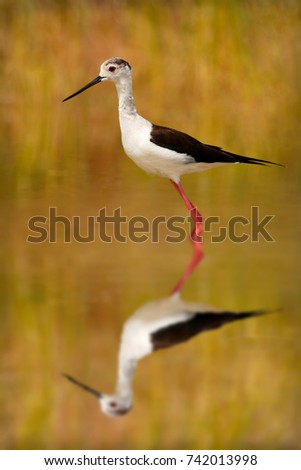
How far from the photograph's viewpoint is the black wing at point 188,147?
4.20 m

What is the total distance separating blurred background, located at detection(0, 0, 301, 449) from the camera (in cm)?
250

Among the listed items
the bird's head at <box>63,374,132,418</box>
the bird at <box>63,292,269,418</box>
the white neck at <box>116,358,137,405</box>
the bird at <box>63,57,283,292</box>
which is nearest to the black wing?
the bird at <box>63,57,283,292</box>

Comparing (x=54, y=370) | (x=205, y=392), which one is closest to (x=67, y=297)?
(x=54, y=370)

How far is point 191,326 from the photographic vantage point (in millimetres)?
3045

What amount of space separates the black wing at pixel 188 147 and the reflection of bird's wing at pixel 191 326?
1.21 meters

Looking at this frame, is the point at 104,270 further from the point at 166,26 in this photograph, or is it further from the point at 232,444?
the point at 166,26

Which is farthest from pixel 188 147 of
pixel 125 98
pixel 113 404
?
pixel 113 404

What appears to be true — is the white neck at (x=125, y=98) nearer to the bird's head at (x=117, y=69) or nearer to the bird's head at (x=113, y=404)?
the bird's head at (x=117, y=69)

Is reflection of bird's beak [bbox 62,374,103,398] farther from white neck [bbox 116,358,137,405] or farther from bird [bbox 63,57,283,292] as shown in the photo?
bird [bbox 63,57,283,292]

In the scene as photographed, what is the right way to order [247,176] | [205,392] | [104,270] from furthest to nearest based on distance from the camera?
[247,176] < [104,270] < [205,392]

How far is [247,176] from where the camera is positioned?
5.39 m
